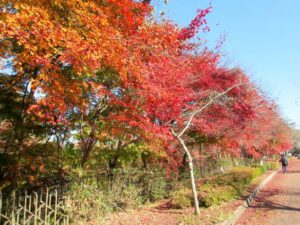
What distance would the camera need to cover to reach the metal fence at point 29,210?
6.84m

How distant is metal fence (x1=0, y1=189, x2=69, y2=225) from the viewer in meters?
6.84

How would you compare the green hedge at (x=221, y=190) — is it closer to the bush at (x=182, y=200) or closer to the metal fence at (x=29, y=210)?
the bush at (x=182, y=200)

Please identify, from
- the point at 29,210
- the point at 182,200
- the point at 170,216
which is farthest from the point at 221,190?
the point at 29,210

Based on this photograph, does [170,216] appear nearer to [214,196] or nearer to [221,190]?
[214,196]

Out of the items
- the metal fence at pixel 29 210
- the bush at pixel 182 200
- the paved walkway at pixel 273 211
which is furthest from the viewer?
the bush at pixel 182 200

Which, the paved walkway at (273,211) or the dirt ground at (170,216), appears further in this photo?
the paved walkway at (273,211)

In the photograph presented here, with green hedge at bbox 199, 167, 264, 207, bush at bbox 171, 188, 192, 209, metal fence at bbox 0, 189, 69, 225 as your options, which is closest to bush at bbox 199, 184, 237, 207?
green hedge at bbox 199, 167, 264, 207

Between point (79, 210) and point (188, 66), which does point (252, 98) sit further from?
point (79, 210)

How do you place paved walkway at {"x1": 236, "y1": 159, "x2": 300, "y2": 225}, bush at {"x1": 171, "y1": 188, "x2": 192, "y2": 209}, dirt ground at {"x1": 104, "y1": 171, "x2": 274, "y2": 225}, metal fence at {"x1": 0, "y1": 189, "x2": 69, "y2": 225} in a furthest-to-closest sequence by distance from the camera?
bush at {"x1": 171, "y1": 188, "x2": 192, "y2": 209} < paved walkway at {"x1": 236, "y1": 159, "x2": 300, "y2": 225} < dirt ground at {"x1": 104, "y1": 171, "x2": 274, "y2": 225} < metal fence at {"x1": 0, "y1": 189, "x2": 69, "y2": 225}

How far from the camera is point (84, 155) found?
1062cm

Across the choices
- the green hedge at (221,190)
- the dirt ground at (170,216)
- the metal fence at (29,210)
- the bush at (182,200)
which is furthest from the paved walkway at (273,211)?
the metal fence at (29,210)

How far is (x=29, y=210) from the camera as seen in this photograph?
6941mm

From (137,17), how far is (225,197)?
7444mm

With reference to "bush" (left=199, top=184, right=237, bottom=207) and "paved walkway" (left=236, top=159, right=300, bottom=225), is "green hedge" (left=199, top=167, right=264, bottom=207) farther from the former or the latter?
"paved walkway" (left=236, top=159, right=300, bottom=225)
